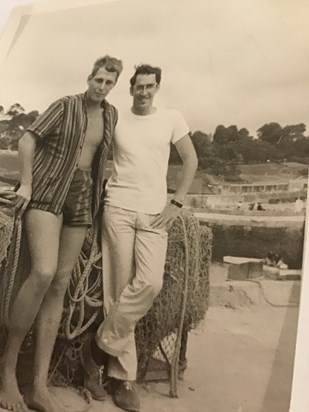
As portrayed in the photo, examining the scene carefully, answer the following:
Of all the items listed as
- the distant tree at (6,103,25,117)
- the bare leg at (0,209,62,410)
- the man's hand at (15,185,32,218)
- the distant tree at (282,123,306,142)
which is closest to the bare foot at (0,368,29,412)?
the bare leg at (0,209,62,410)

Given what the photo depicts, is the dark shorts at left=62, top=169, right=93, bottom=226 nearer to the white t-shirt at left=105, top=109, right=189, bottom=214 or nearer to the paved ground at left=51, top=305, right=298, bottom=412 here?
the white t-shirt at left=105, top=109, right=189, bottom=214

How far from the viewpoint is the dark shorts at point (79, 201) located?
3.70 feet

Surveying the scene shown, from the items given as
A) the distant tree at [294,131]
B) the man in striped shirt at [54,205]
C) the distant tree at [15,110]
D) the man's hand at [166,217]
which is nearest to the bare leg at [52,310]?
the man in striped shirt at [54,205]

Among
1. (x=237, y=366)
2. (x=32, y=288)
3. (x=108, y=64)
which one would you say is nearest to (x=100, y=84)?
(x=108, y=64)

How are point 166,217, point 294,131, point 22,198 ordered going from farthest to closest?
point 22,198
point 166,217
point 294,131

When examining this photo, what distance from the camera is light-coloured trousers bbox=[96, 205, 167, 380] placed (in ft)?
3.50

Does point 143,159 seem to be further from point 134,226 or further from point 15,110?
point 15,110

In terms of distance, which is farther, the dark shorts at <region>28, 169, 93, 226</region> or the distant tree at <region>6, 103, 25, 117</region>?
the distant tree at <region>6, 103, 25, 117</region>

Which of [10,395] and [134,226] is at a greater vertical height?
[134,226]

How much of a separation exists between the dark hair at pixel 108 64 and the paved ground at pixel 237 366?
0.44m

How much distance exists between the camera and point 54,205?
1.15m

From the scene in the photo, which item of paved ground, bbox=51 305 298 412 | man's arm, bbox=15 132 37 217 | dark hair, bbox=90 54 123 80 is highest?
dark hair, bbox=90 54 123 80

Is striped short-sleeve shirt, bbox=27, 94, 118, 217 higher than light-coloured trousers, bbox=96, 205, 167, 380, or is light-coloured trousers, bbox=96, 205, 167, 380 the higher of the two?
striped short-sleeve shirt, bbox=27, 94, 118, 217

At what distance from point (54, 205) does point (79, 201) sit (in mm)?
47
